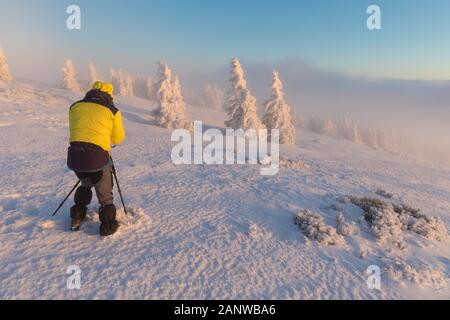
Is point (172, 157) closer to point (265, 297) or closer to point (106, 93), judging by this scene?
point (106, 93)

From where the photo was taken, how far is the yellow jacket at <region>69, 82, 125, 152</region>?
4918mm

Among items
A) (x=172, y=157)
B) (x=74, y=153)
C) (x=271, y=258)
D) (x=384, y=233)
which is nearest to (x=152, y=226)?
(x=74, y=153)

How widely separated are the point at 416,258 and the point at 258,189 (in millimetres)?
4706

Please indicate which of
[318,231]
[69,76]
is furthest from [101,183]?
[69,76]

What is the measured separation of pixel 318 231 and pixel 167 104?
29522mm

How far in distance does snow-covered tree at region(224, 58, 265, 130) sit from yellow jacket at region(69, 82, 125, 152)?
30.8m

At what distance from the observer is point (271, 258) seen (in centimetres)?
550

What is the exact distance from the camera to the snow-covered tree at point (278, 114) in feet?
118

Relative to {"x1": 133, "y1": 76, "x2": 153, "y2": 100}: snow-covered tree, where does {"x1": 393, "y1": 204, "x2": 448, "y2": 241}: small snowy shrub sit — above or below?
below

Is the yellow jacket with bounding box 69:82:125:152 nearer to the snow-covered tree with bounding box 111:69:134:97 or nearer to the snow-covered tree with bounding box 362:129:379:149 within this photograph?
the snow-covered tree with bounding box 111:69:134:97

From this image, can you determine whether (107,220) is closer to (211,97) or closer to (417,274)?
(417,274)

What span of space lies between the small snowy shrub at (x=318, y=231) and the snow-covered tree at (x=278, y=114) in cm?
2979

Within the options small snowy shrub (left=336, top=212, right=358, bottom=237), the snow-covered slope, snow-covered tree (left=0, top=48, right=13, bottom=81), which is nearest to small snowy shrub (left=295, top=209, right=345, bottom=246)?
the snow-covered slope

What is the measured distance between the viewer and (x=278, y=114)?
1433 inches
